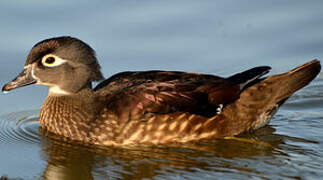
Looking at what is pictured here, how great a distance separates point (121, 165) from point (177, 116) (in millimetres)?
1170

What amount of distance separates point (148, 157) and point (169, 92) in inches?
36.8

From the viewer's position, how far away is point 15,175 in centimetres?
650

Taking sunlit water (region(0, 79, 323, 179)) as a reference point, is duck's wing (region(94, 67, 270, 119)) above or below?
above

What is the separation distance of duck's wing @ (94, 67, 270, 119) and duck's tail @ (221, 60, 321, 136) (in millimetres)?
163

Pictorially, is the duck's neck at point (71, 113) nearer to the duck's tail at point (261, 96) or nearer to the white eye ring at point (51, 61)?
the white eye ring at point (51, 61)

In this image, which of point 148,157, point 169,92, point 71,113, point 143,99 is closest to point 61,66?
point 71,113

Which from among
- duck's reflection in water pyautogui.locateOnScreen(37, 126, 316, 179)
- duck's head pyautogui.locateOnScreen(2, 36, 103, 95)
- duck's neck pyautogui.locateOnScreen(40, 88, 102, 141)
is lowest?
duck's reflection in water pyautogui.locateOnScreen(37, 126, 316, 179)

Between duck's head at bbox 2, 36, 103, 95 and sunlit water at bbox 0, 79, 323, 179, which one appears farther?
duck's head at bbox 2, 36, 103, 95

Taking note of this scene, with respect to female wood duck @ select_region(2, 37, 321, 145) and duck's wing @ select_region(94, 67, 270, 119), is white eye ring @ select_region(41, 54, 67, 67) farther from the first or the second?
duck's wing @ select_region(94, 67, 270, 119)

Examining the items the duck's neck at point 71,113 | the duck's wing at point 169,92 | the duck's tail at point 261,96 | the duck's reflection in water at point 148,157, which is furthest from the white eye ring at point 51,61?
the duck's tail at point 261,96

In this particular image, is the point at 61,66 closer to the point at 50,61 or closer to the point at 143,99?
the point at 50,61

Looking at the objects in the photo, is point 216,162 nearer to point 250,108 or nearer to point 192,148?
point 192,148

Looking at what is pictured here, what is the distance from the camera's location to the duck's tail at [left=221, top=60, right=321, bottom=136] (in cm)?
797

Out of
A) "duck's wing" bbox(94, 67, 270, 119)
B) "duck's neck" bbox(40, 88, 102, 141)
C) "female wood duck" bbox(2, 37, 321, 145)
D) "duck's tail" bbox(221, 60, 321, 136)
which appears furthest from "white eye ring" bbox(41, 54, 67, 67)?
"duck's tail" bbox(221, 60, 321, 136)
